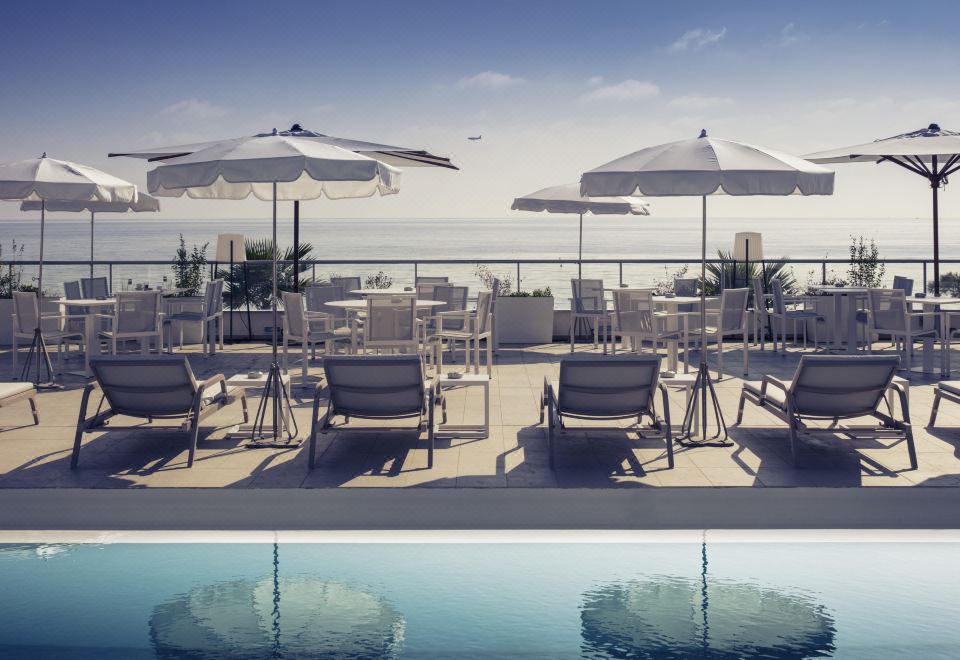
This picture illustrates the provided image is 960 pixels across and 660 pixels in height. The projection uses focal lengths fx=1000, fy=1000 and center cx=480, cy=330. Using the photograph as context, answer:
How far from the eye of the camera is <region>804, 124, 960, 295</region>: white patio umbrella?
989 centimetres

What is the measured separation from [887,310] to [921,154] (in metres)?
1.68

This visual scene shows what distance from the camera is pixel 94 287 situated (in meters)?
12.2

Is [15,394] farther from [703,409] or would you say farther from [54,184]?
[703,409]

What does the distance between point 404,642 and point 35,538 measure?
7.42 ft

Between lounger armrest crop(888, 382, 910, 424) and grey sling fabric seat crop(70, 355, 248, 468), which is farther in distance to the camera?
lounger armrest crop(888, 382, 910, 424)

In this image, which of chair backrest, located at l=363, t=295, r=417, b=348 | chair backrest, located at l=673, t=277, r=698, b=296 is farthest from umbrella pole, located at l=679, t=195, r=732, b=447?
chair backrest, located at l=673, t=277, r=698, b=296

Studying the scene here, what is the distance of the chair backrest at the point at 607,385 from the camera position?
20.5 ft

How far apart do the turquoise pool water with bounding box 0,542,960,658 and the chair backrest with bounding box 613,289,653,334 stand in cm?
513

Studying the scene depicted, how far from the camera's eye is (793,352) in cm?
1212

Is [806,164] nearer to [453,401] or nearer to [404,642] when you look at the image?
[453,401]

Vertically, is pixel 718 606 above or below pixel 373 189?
below

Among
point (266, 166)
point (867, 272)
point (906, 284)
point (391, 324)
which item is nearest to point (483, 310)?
point (391, 324)

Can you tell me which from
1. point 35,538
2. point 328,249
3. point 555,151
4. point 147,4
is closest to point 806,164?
point 35,538

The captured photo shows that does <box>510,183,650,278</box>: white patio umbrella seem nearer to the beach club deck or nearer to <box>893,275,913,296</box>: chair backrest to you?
<box>893,275,913,296</box>: chair backrest
